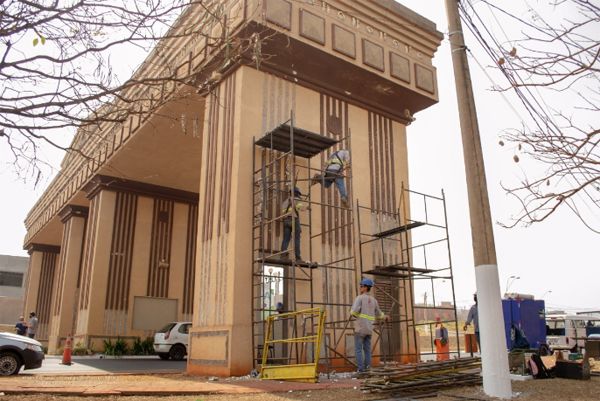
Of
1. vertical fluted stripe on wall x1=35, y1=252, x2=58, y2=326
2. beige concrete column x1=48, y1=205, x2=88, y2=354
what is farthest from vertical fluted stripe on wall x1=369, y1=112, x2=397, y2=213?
vertical fluted stripe on wall x1=35, y1=252, x2=58, y2=326

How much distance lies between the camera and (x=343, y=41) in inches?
563

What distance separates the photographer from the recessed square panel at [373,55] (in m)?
14.7

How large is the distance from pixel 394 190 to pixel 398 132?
205 centimetres

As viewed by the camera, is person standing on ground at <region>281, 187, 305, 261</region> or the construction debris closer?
the construction debris

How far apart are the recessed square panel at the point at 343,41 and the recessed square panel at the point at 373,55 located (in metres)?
0.43

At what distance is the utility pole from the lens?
702 centimetres

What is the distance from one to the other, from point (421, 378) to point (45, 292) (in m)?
30.6

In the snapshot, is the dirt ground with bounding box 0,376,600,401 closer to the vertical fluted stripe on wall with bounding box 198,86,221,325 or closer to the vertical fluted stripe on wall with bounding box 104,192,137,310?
the vertical fluted stripe on wall with bounding box 198,86,221,325

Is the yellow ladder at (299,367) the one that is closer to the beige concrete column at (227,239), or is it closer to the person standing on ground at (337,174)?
the beige concrete column at (227,239)

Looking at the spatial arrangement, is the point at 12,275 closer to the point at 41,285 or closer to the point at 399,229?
the point at 41,285

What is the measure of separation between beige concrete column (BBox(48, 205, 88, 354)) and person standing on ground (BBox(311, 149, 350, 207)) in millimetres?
16184

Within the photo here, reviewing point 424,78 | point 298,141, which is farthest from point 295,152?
point 424,78

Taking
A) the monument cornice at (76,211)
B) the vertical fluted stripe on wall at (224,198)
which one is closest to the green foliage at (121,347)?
the monument cornice at (76,211)

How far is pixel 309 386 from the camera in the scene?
336 inches
